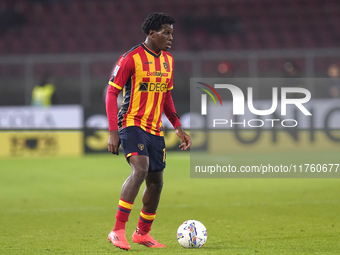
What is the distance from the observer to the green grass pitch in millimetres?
4590

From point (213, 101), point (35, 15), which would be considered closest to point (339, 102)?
point (213, 101)

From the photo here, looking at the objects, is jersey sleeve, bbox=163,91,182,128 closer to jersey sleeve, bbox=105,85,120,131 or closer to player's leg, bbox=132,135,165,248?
player's leg, bbox=132,135,165,248

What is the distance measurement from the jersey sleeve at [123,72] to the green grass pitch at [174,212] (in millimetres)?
1348

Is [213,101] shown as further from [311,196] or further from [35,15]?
[35,15]

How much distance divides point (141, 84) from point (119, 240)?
1277mm

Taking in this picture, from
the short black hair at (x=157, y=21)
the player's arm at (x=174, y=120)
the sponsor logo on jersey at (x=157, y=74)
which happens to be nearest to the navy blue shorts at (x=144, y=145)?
the player's arm at (x=174, y=120)

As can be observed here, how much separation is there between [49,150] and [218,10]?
32.6 feet

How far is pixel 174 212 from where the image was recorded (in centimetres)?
664

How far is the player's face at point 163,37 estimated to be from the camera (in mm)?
4438

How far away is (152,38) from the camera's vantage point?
14.7ft

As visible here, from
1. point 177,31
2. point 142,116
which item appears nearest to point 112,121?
point 142,116

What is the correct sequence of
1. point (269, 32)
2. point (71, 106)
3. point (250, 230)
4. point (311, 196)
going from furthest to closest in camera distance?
point (269, 32), point (71, 106), point (311, 196), point (250, 230)

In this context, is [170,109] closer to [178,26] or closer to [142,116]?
[142,116]

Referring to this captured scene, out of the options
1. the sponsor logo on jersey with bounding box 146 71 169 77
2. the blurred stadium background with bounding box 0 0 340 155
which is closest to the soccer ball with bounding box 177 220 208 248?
the sponsor logo on jersey with bounding box 146 71 169 77
